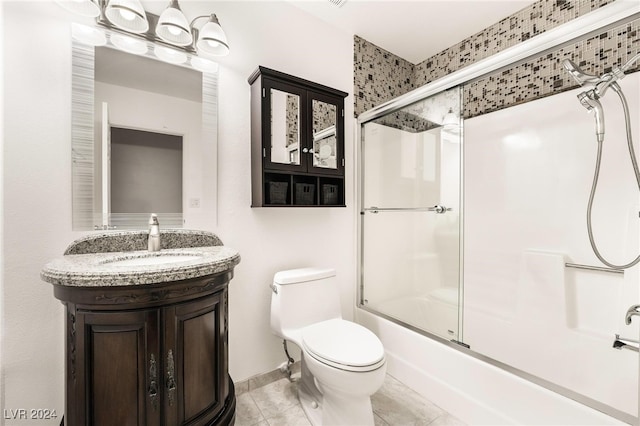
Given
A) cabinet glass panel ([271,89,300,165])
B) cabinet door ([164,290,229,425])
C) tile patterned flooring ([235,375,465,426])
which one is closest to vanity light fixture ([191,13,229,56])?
cabinet glass panel ([271,89,300,165])

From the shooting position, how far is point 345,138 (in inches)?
86.3

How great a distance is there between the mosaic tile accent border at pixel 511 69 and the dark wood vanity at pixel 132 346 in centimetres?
188

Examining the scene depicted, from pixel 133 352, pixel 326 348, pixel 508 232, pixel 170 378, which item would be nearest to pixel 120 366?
pixel 133 352

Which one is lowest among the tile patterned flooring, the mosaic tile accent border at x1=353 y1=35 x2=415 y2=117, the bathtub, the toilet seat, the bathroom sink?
the tile patterned flooring

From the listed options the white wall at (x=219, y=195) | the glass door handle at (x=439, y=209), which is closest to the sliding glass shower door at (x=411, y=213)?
the glass door handle at (x=439, y=209)

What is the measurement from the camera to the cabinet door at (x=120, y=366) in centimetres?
97

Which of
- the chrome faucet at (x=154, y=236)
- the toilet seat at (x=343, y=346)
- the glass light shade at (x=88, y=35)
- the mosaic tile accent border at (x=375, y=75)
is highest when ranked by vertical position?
the mosaic tile accent border at (x=375, y=75)

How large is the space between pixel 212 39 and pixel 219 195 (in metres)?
0.84

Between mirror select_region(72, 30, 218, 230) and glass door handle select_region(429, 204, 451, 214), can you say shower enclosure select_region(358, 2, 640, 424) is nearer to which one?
glass door handle select_region(429, 204, 451, 214)

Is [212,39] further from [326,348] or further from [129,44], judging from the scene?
[326,348]

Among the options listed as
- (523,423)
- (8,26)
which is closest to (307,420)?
(523,423)

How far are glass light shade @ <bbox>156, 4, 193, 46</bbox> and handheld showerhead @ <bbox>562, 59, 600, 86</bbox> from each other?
5.90ft

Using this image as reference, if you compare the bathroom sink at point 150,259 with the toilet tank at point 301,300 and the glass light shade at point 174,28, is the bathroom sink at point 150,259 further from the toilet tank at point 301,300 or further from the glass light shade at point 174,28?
the glass light shade at point 174,28

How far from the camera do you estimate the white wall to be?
1193 millimetres
